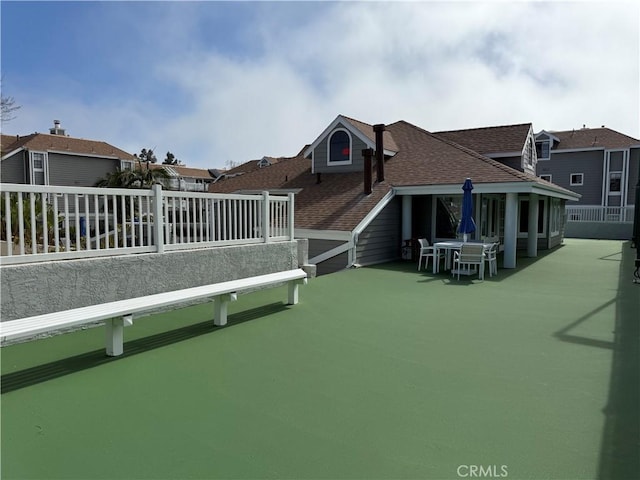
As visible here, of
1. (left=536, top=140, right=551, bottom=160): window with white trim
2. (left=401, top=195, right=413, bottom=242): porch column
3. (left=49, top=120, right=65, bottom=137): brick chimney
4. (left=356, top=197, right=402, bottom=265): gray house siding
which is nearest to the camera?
(left=356, top=197, right=402, bottom=265): gray house siding

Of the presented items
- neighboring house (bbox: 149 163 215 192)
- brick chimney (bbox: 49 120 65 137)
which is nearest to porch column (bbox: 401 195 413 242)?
neighboring house (bbox: 149 163 215 192)

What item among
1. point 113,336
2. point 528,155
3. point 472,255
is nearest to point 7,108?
point 113,336

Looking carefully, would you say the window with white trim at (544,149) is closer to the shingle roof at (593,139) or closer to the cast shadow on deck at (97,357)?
the shingle roof at (593,139)

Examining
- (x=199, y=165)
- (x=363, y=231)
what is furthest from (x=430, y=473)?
(x=199, y=165)

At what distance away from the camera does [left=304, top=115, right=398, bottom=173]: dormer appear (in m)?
14.5

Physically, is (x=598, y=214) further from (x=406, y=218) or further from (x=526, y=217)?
(x=406, y=218)

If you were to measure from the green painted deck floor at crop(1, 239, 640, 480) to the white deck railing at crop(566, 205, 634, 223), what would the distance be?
2147 cm

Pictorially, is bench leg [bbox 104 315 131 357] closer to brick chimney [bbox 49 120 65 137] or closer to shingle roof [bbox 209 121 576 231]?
shingle roof [bbox 209 121 576 231]

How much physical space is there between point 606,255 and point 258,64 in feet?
44.2

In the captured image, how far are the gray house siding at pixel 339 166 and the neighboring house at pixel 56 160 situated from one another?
21056 mm

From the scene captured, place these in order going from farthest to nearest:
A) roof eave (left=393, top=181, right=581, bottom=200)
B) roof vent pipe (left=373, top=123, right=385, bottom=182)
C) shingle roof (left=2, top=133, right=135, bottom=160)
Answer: shingle roof (left=2, top=133, right=135, bottom=160)
roof vent pipe (left=373, top=123, right=385, bottom=182)
roof eave (left=393, top=181, right=581, bottom=200)

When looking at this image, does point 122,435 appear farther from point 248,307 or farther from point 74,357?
point 248,307

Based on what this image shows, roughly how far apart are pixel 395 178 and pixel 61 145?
25.8 m

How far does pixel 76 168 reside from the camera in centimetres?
2880
